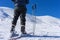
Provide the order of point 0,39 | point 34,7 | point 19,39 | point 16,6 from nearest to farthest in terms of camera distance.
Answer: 1. point 19,39
2. point 0,39
3. point 16,6
4. point 34,7

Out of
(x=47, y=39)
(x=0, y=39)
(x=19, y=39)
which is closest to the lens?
(x=47, y=39)

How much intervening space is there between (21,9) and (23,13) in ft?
0.62

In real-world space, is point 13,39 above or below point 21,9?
below

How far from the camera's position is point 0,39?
682cm

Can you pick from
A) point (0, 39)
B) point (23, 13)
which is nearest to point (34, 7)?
point (23, 13)

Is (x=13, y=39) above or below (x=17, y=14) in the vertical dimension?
below

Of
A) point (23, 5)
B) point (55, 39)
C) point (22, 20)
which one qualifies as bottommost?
point (55, 39)

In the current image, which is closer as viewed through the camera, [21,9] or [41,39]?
[41,39]

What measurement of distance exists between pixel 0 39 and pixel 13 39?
2.72 ft

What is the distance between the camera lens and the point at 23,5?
7.70 meters

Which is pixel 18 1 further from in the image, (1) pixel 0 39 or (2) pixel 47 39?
(2) pixel 47 39

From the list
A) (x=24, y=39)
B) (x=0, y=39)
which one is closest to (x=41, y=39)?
(x=24, y=39)

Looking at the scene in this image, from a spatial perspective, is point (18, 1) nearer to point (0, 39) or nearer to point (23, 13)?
point (23, 13)

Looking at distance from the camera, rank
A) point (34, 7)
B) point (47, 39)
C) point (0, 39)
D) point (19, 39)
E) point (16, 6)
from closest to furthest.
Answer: point (47, 39) < point (19, 39) < point (0, 39) < point (16, 6) < point (34, 7)
